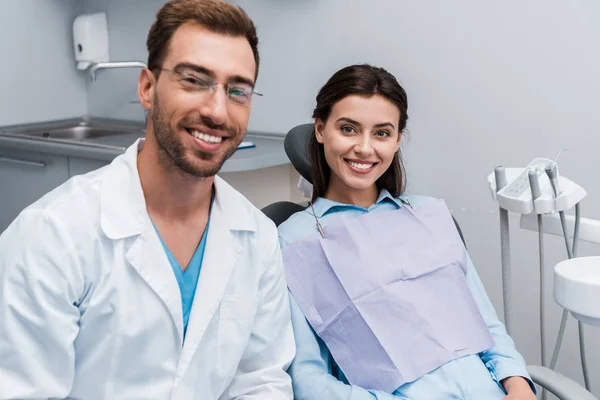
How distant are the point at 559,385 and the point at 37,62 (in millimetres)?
2544

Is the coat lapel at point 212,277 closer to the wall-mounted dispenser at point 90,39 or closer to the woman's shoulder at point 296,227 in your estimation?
the woman's shoulder at point 296,227

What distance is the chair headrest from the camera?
5.61ft

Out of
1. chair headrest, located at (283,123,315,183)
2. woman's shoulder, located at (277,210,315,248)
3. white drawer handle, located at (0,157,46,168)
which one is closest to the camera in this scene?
woman's shoulder, located at (277,210,315,248)

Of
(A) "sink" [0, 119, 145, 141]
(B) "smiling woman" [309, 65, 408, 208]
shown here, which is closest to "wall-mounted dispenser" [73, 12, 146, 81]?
(A) "sink" [0, 119, 145, 141]

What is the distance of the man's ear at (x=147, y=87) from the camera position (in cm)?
119

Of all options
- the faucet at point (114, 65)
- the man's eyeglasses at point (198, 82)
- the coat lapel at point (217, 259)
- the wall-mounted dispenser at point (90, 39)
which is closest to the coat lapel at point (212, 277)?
the coat lapel at point (217, 259)

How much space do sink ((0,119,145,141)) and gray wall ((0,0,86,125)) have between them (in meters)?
0.07

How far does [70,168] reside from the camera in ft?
8.68

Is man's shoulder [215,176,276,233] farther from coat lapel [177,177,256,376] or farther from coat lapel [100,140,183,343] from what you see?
coat lapel [100,140,183,343]

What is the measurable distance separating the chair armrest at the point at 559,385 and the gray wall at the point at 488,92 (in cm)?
80

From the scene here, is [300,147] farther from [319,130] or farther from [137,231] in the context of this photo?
[137,231]

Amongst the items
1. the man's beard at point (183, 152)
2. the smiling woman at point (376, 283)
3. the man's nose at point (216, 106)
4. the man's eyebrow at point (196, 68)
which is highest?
the man's eyebrow at point (196, 68)

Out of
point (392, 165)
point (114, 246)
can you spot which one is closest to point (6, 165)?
point (392, 165)

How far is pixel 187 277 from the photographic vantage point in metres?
1.24
